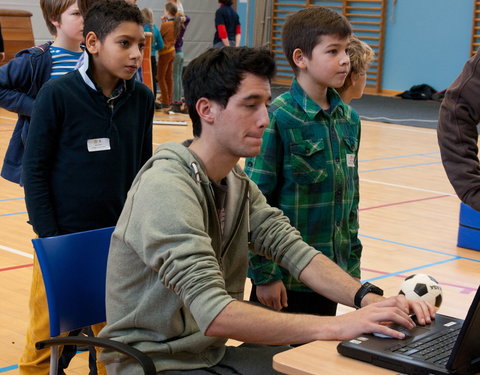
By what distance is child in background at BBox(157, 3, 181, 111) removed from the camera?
41.0ft

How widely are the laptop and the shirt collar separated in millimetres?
1158

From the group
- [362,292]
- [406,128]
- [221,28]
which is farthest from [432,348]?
[221,28]

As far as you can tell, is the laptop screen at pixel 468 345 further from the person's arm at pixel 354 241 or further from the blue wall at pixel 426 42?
the blue wall at pixel 426 42

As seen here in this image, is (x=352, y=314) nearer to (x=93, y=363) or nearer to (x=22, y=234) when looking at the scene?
(x=93, y=363)

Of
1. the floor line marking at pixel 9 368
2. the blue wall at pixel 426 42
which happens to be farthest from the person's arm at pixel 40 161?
the blue wall at pixel 426 42

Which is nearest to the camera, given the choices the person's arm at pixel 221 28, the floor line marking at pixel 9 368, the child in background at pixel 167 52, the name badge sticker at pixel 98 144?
the name badge sticker at pixel 98 144

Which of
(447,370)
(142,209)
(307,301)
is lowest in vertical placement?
(307,301)

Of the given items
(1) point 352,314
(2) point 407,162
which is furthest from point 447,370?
(2) point 407,162

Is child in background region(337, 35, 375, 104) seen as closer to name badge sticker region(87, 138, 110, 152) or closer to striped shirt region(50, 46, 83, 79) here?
name badge sticker region(87, 138, 110, 152)

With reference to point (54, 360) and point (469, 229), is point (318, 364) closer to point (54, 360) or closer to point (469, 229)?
point (54, 360)

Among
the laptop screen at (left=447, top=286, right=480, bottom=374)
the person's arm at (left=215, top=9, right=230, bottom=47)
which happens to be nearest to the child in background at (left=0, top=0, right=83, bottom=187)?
the laptop screen at (left=447, top=286, right=480, bottom=374)

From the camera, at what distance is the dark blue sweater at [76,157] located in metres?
2.77

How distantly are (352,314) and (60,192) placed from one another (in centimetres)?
143

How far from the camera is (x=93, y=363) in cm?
306
